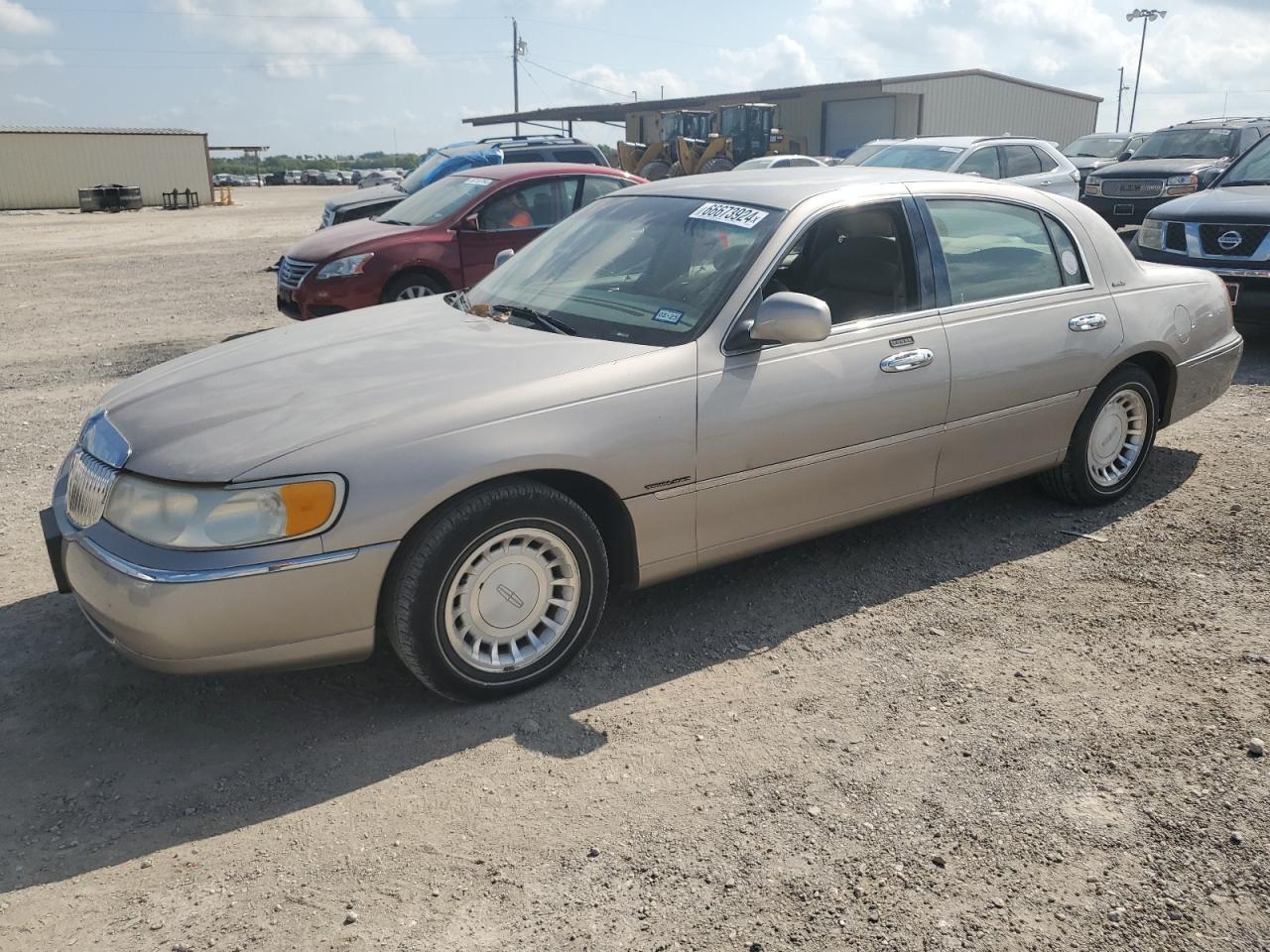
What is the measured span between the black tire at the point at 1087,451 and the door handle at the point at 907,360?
1.14 meters

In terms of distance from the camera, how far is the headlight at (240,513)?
300cm

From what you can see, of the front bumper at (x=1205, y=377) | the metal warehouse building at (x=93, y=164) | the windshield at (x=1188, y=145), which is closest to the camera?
the front bumper at (x=1205, y=377)

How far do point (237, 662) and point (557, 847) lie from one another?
1.07m

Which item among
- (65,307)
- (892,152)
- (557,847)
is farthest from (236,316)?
(557,847)

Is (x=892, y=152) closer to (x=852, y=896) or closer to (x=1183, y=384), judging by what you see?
(x=1183, y=384)

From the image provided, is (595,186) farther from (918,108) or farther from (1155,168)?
(918,108)

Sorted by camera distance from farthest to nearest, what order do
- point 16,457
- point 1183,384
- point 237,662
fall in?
point 16,457, point 1183,384, point 237,662

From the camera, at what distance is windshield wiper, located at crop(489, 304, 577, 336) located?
3.93 m

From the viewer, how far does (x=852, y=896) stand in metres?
2.62

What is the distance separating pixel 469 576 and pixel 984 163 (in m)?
11.6

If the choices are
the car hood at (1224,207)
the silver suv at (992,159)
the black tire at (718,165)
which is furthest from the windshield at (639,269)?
the black tire at (718,165)

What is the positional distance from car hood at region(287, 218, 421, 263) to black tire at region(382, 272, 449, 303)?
419mm

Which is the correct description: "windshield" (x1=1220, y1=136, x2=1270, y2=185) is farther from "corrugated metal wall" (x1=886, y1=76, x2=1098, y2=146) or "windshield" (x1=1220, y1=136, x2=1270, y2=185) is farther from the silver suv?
"corrugated metal wall" (x1=886, y1=76, x2=1098, y2=146)

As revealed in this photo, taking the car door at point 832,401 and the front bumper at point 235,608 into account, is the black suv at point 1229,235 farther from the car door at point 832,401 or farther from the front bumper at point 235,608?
the front bumper at point 235,608
